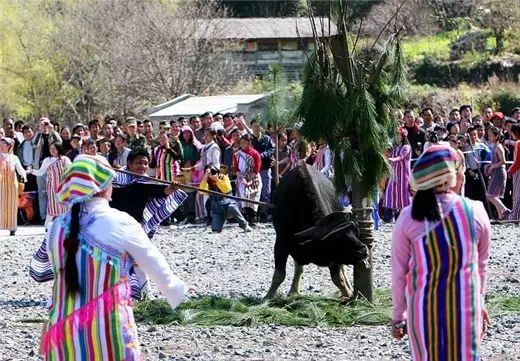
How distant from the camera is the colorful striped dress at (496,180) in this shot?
2081cm

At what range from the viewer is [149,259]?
664 cm

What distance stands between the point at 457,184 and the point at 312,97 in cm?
507

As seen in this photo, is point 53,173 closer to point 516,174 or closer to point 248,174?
point 248,174

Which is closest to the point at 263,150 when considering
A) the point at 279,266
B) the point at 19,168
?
the point at 19,168

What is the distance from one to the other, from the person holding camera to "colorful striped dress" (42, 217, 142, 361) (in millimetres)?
12729

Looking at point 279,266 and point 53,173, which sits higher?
point 53,173

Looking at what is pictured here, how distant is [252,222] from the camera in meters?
21.4

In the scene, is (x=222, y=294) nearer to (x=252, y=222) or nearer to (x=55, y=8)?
(x=252, y=222)

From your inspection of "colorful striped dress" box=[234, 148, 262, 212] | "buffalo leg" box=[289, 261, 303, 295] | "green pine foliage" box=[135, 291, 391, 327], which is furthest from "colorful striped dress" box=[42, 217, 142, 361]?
"colorful striped dress" box=[234, 148, 262, 212]

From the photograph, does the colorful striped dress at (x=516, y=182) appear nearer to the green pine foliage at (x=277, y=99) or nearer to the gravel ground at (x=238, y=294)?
the gravel ground at (x=238, y=294)

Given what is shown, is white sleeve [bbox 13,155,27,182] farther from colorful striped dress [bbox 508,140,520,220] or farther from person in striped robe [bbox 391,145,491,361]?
person in striped robe [bbox 391,145,491,361]

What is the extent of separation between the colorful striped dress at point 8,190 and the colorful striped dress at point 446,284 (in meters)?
14.7

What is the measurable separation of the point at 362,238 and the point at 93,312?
5630 mm

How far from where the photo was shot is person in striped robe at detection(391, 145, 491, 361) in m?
6.53
